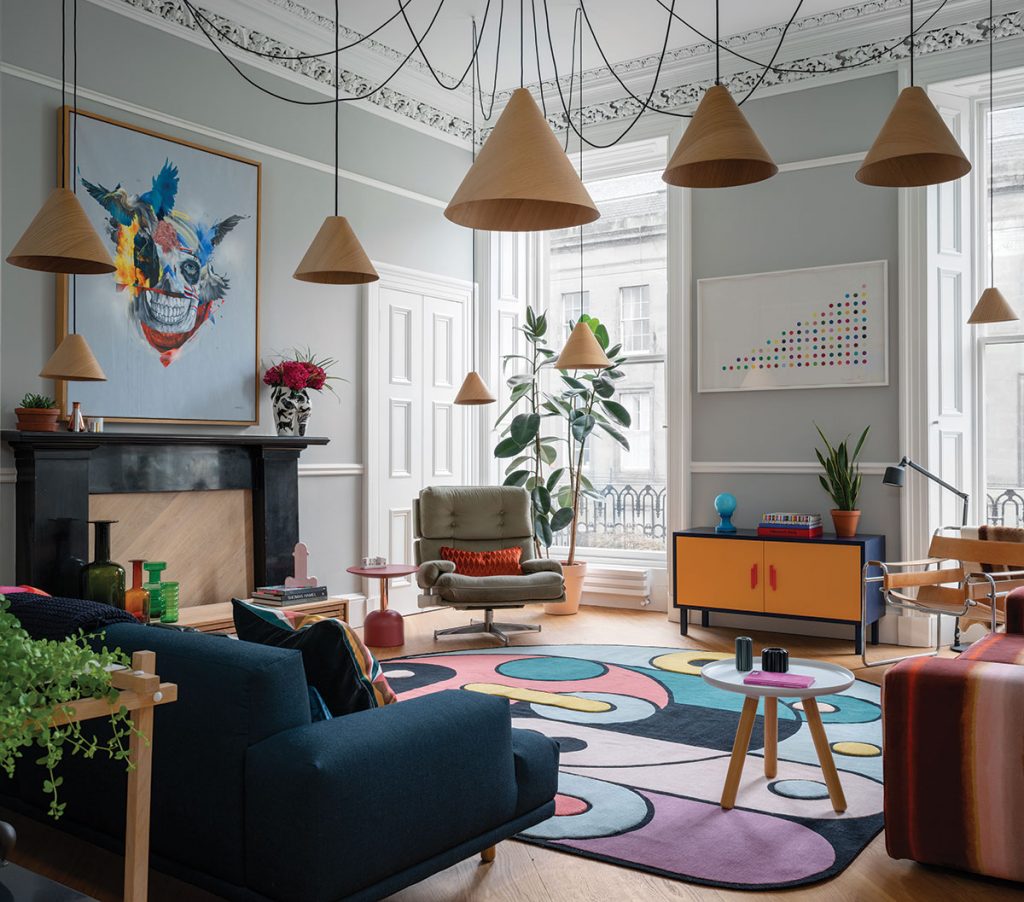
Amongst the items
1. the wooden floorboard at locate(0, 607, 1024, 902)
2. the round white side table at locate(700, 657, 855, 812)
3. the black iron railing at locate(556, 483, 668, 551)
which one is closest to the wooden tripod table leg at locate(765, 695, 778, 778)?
the round white side table at locate(700, 657, 855, 812)

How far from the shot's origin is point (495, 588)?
19.1 ft

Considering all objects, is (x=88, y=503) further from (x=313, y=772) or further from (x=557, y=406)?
(x=557, y=406)

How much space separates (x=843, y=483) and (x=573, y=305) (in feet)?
8.95

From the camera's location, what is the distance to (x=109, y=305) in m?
5.00

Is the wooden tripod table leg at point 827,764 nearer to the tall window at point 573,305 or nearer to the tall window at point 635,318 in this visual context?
the tall window at point 635,318

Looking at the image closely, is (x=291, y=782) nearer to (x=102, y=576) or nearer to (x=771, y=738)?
(x=771, y=738)

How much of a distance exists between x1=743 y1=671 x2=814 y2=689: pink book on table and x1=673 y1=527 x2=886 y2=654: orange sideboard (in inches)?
93.5

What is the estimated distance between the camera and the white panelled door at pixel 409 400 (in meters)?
6.57

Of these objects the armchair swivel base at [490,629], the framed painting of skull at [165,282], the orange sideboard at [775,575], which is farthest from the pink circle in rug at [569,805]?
the framed painting of skull at [165,282]

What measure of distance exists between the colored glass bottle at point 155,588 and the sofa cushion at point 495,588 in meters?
1.60

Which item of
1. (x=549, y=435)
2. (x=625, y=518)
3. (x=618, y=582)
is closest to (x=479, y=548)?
(x=618, y=582)

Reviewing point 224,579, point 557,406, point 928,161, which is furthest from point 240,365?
point 928,161

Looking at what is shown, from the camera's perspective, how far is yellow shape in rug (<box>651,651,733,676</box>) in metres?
5.20

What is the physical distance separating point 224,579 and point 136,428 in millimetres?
1010
